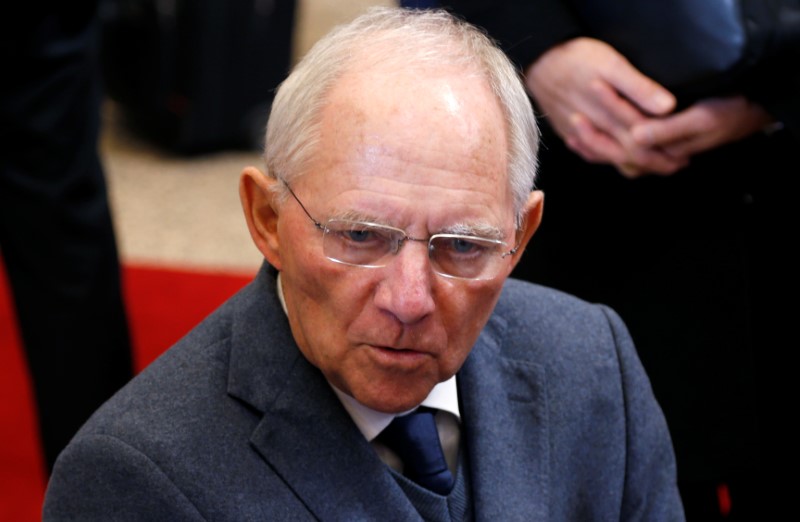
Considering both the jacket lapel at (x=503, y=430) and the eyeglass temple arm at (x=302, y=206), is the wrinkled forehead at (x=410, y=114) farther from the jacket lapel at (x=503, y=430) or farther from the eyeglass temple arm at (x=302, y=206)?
the jacket lapel at (x=503, y=430)

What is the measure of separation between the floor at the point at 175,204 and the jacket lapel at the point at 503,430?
2645 mm

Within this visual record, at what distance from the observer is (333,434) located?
142 cm

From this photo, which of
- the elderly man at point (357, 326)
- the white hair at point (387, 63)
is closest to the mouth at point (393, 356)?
the elderly man at point (357, 326)

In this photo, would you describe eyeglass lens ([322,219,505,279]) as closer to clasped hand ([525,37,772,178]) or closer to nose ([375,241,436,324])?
nose ([375,241,436,324])

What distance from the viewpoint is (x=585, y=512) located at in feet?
5.32

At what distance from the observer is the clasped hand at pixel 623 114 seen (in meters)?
1.85

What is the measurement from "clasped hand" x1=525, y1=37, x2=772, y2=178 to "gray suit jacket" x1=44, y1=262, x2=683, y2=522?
0.31m

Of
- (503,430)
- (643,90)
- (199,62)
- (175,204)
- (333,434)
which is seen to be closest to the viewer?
(333,434)

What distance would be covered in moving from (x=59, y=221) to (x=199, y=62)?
8.04 feet

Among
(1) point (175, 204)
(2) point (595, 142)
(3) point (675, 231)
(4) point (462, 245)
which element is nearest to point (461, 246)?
(4) point (462, 245)

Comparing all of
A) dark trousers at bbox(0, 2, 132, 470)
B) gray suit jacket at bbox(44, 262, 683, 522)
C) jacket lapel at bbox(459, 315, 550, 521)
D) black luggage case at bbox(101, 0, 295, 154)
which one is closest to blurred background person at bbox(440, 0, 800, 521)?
gray suit jacket at bbox(44, 262, 683, 522)

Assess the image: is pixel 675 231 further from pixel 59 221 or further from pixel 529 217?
pixel 59 221

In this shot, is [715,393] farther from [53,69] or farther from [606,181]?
[53,69]

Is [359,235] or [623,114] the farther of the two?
[623,114]
